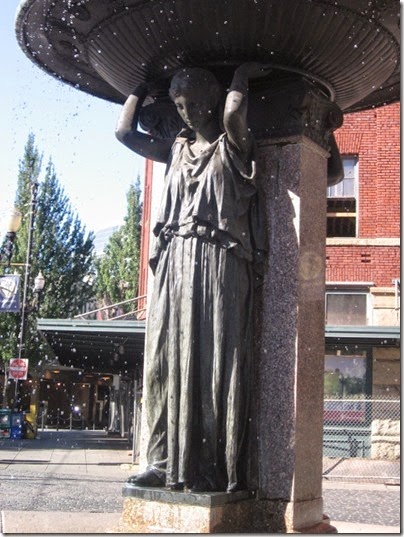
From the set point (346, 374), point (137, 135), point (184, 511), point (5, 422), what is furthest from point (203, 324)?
point (5, 422)

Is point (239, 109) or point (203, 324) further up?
point (239, 109)

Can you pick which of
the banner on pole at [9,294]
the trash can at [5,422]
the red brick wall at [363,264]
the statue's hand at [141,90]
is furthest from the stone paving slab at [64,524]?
the trash can at [5,422]

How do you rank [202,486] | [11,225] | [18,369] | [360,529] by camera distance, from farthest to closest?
[18,369] → [11,225] → [360,529] → [202,486]

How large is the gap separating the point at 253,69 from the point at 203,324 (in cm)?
147

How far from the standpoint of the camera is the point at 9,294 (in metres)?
19.9

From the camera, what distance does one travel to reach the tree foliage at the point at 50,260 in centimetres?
4200

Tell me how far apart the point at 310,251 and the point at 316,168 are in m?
0.56

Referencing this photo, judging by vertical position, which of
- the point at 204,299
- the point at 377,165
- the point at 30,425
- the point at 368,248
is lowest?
the point at 30,425

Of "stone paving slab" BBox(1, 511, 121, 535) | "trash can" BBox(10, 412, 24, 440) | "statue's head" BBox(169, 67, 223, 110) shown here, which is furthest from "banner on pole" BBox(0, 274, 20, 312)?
"statue's head" BBox(169, 67, 223, 110)

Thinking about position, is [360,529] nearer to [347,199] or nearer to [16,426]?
[347,199]

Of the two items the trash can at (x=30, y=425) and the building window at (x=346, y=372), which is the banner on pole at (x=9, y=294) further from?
the trash can at (x=30, y=425)

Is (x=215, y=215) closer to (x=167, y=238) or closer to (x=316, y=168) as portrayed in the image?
(x=167, y=238)

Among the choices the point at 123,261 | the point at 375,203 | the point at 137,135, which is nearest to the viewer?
the point at 137,135

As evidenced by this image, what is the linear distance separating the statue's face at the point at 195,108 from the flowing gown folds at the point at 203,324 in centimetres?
19
